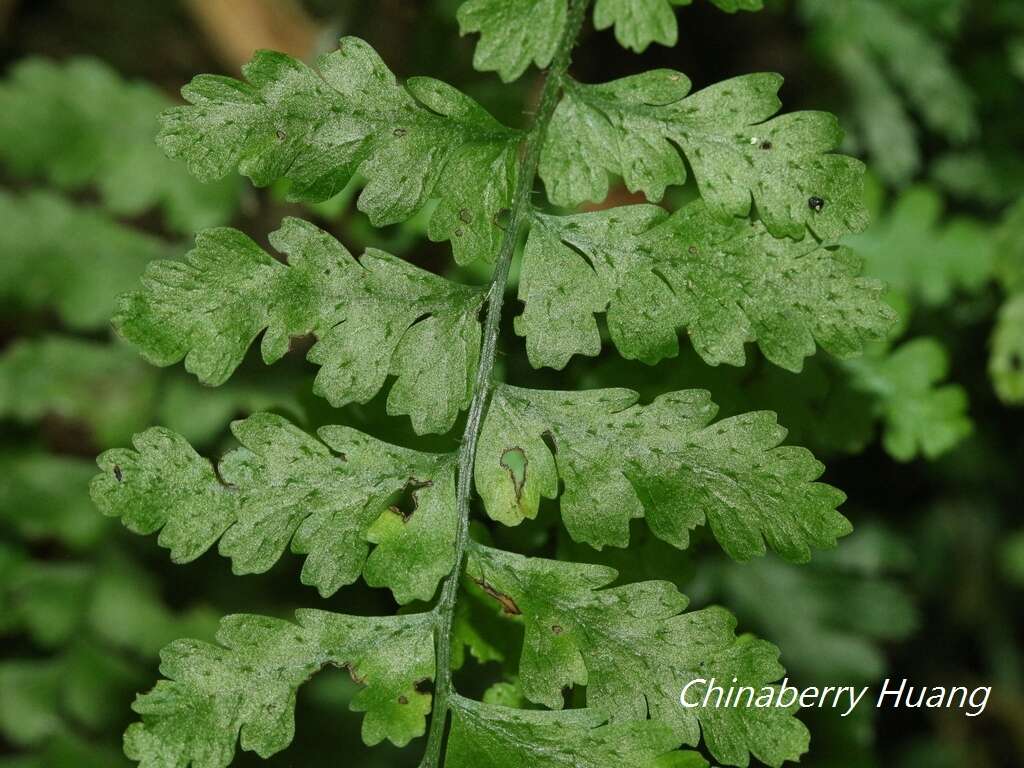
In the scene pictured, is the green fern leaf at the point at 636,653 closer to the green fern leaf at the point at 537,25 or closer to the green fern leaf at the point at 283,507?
the green fern leaf at the point at 283,507

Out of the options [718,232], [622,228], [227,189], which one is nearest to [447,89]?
[622,228]

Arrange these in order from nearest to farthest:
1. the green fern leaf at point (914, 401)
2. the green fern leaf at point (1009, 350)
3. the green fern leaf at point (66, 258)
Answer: the green fern leaf at point (914, 401) < the green fern leaf at point (1009, 350) < the green fern leaf at point (66, 258)

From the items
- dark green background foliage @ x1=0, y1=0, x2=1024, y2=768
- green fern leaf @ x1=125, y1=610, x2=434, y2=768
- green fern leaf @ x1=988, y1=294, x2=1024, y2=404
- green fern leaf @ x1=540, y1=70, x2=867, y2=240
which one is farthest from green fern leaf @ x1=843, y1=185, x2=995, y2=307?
green fern leaf @ x1=125, y1=610, x2=434, y2=768

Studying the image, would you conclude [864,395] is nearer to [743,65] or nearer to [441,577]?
[441,577]

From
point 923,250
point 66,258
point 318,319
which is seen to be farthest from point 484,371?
point 66,258

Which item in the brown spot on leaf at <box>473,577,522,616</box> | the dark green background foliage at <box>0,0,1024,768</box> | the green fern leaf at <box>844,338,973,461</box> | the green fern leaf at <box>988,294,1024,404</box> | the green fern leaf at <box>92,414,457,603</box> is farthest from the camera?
the dark green background foliage at <box>0,0,1024,768</box>

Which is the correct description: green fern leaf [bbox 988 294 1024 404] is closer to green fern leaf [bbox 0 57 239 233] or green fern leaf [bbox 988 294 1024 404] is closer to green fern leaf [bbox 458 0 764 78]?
green fern leaf [bbox 458 0 764 78]

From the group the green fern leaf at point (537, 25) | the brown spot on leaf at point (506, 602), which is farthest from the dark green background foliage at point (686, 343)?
the green fern leaf at point (537, 25)
